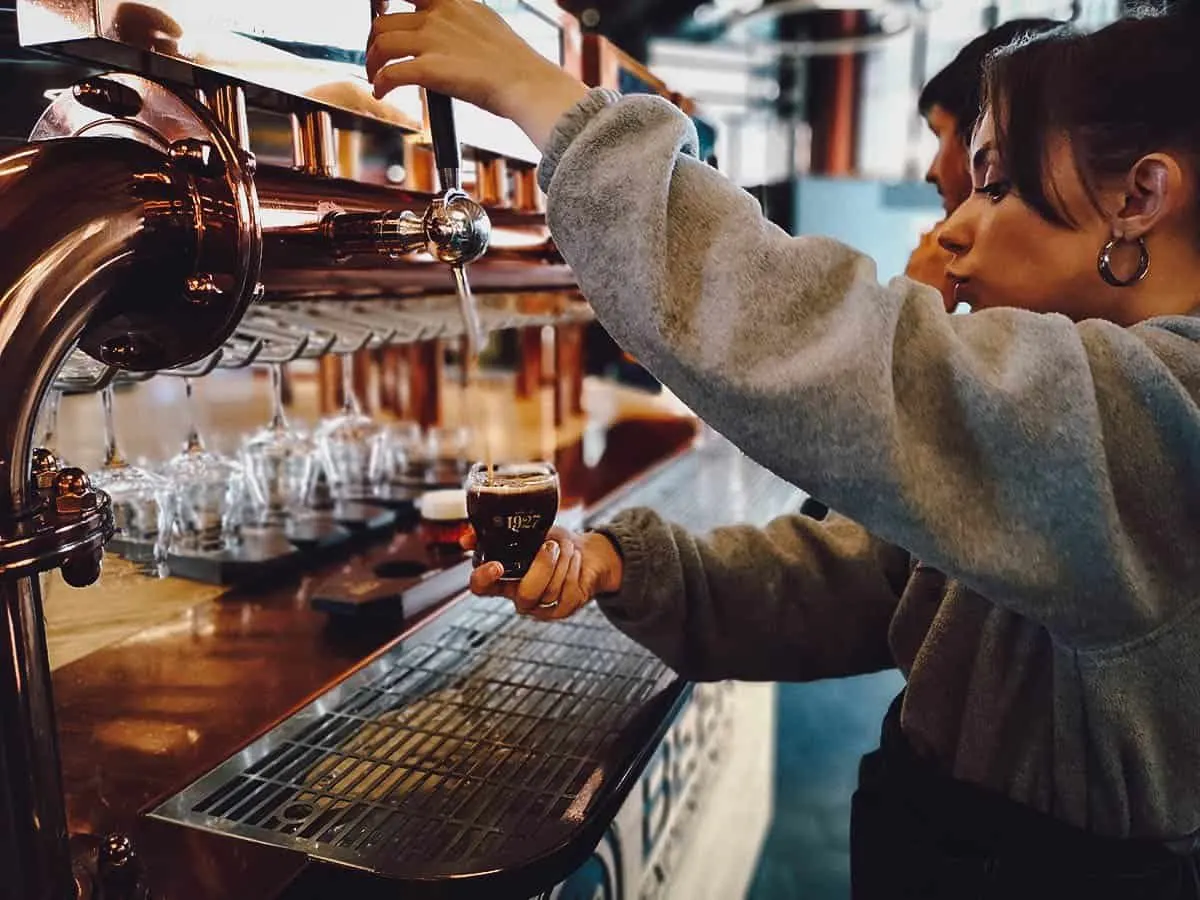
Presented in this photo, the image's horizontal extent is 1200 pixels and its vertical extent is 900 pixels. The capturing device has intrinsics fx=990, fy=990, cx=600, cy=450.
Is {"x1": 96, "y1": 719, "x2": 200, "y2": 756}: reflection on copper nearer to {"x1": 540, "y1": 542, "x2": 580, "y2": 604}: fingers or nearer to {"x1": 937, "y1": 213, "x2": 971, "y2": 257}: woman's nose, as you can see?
{"x1": 540, "y1": 542, "x2": 580, "y2": 604}: fingers

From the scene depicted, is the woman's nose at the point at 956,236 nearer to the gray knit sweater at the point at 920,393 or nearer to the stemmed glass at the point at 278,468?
the gray knit sweater at the point at 920,393

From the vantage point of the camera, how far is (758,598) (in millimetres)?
1271

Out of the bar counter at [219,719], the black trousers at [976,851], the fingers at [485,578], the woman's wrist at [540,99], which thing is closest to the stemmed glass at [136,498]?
the bar counter at [219,719]

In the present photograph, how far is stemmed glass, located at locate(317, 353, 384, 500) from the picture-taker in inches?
77.0

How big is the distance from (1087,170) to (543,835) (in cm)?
79

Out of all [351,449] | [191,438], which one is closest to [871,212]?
[351,449]

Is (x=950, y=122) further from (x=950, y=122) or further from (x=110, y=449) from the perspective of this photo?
(x=110, y=449)

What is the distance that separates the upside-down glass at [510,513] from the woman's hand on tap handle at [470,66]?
40 centimetres

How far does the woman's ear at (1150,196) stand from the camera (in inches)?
34.9

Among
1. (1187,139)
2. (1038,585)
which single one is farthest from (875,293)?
(1187,139)

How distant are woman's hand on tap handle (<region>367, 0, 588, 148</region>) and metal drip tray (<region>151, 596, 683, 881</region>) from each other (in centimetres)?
62

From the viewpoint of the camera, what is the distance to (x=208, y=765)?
1013mm

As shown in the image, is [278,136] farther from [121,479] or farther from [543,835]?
[543,835]

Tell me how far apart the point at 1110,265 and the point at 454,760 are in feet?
2.71
